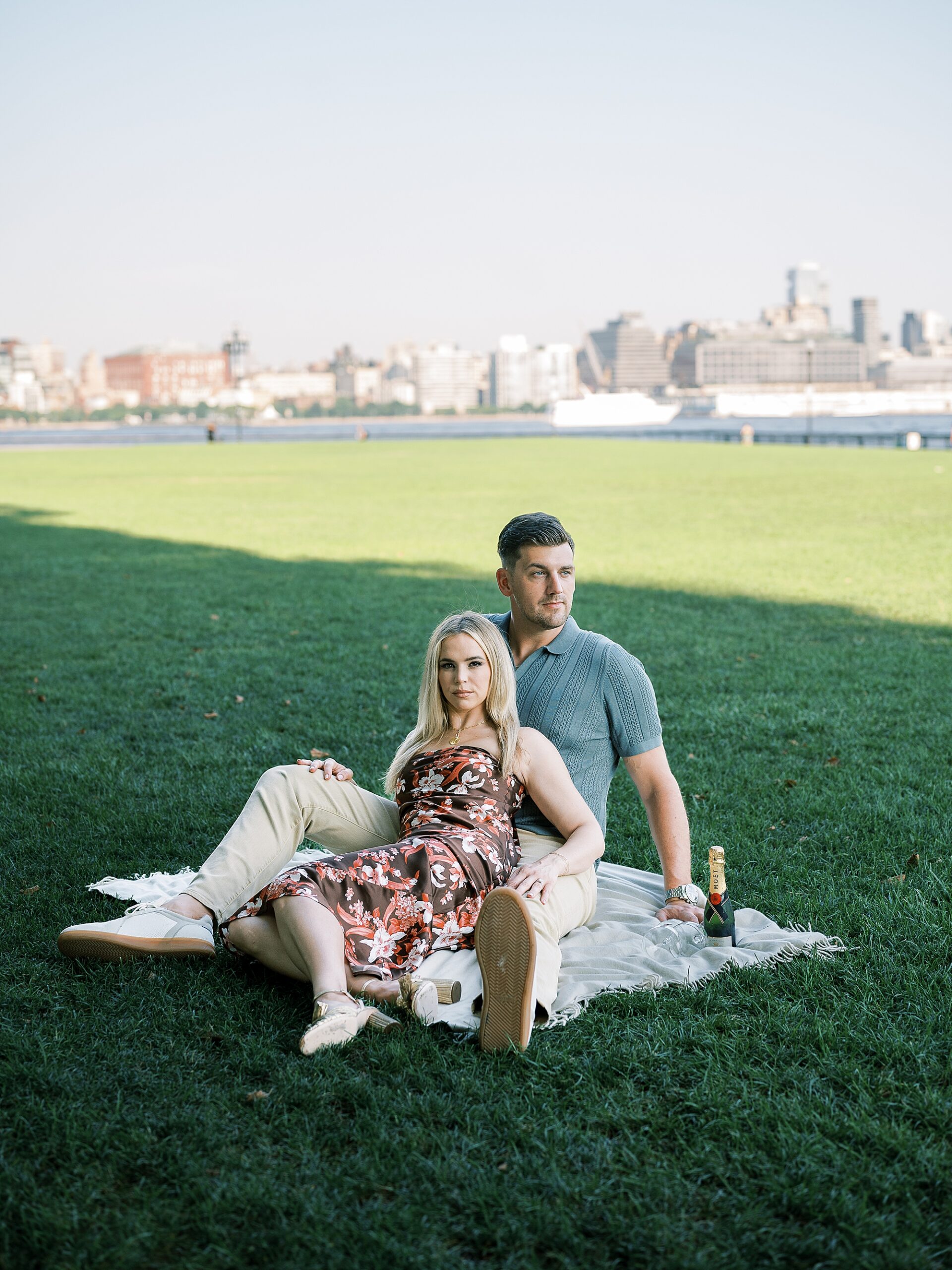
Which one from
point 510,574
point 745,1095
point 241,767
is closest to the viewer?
point 745,1095

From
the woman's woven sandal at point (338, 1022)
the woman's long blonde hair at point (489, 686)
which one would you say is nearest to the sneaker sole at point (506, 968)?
the woman's woven sandal at point (338, 1022)

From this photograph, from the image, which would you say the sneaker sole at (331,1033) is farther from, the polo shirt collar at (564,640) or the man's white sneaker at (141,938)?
the polo shirt collar at (564,640)

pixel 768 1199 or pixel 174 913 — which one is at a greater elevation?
pixel 174 913

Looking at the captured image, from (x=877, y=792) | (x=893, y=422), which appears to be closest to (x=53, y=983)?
(x=877, y=792)

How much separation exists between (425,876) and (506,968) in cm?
50

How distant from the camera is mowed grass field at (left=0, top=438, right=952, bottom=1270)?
265cm

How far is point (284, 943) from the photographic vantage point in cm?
365

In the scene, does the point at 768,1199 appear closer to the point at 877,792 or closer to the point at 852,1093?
the point at 852,1093

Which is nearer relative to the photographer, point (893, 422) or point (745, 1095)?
point (745, 1095)

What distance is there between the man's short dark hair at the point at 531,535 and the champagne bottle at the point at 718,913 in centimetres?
117

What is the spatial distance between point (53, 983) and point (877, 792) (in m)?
3.81

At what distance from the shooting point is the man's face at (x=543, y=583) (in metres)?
4.23

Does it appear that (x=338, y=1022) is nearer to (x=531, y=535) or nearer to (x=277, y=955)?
(x=277, y=955)

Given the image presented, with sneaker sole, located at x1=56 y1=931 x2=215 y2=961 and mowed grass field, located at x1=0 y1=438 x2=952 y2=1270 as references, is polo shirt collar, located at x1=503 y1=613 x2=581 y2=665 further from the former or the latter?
sneaker sole, located at x1=56 y1=931 x2=215 y2=961
